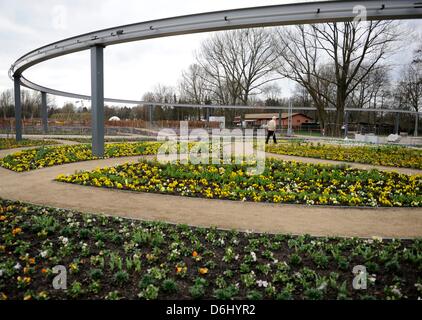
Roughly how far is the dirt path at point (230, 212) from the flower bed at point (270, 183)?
0.38 m

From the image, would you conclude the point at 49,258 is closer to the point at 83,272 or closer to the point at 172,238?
the point at 83,272

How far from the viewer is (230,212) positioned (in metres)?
6.04

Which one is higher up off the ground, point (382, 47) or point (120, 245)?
point (382, 47)

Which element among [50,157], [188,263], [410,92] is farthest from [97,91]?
[410,92]

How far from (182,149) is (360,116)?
67087 millimetres

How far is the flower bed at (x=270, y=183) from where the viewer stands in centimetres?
693

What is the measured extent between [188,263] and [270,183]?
15.1 feet

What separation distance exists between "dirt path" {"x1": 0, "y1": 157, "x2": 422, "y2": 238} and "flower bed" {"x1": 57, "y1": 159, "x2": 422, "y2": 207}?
0.38m

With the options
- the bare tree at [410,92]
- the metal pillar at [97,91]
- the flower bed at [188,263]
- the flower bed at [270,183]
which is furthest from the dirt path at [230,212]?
the bare tree at [410,92]

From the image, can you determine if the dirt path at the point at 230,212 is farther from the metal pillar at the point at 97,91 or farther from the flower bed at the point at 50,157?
the metal pillar at the point at 97,91

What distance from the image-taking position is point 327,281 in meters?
3.36

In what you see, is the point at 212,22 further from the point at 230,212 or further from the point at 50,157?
the point at 50,157

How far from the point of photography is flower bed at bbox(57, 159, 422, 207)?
22.7 feet

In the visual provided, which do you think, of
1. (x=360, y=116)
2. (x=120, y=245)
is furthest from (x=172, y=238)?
(x=360, y=116)
